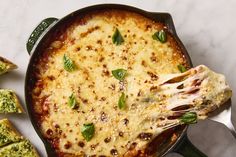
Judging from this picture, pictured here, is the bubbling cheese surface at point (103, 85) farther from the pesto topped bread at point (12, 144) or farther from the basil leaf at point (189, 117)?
the pesto topped bread at point (12, 144)

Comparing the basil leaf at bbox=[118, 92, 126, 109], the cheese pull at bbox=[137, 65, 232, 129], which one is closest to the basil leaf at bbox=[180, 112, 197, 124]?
the cheese pull at bbox=[137, 65, 232, 129]

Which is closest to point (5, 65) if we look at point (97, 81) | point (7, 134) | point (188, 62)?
point (7, 134)

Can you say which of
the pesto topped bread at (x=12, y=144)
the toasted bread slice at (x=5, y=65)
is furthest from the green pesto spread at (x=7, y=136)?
the toasted bread slice at (x=5, y=65)

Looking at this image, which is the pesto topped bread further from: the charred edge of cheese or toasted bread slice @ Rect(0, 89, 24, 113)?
the charred edge of cheese

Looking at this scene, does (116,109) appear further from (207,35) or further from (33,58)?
(207,35)

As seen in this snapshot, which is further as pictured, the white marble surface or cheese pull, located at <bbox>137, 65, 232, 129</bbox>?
the white marble surface

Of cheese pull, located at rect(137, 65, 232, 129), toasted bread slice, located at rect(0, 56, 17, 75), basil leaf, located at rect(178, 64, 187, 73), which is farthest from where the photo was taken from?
toasted bread slice, located at rect(0, 56, 17, 75)
